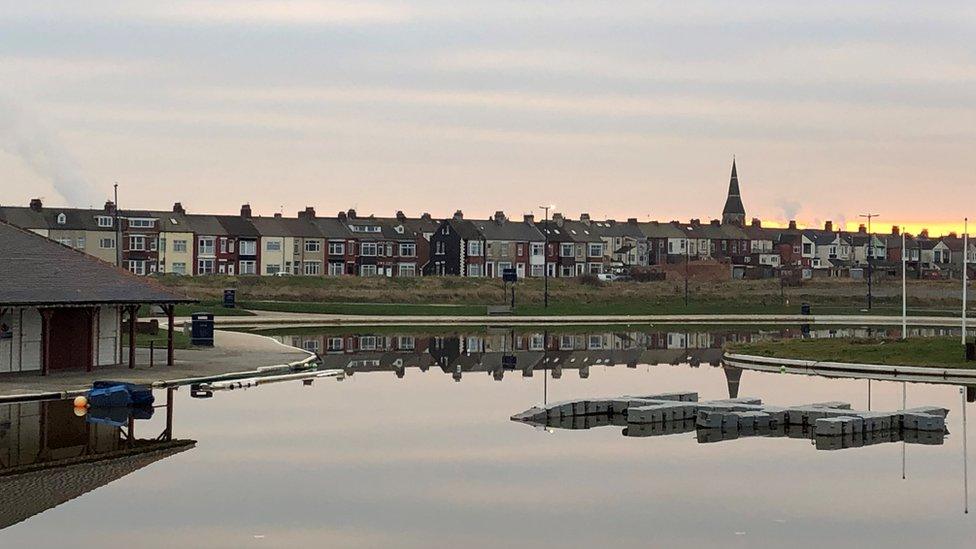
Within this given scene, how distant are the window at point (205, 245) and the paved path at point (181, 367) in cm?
8754

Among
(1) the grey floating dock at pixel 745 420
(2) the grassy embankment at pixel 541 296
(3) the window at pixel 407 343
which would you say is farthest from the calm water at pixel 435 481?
(2) the grassy embankment at pixel 541 296

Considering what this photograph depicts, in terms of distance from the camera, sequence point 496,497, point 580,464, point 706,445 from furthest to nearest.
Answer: point 706,445
point 580,464
point 496,497

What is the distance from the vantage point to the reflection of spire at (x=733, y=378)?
50188mm

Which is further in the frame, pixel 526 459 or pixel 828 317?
pixel 828 317

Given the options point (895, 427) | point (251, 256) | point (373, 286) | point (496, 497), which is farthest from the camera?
point (251, 256)

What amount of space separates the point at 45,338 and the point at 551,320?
54.9m

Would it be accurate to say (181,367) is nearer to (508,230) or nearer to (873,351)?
(873,351)

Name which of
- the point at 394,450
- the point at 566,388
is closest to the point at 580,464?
the point at 394,450

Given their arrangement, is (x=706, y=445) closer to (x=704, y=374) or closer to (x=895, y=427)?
(x=895, y=427)

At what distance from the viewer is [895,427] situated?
40.1 meters

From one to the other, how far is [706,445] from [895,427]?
690 centimetres

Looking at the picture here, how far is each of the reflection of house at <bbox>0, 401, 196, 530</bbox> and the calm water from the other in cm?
8

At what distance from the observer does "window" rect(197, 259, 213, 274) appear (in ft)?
514

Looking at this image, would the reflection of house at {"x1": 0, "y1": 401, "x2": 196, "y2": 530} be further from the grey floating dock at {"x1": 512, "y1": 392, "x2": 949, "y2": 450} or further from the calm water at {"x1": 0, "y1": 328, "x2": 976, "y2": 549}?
the grey floating dock at {"x1": 512, "y1": 392, "x2": 949, "y2": 450}
